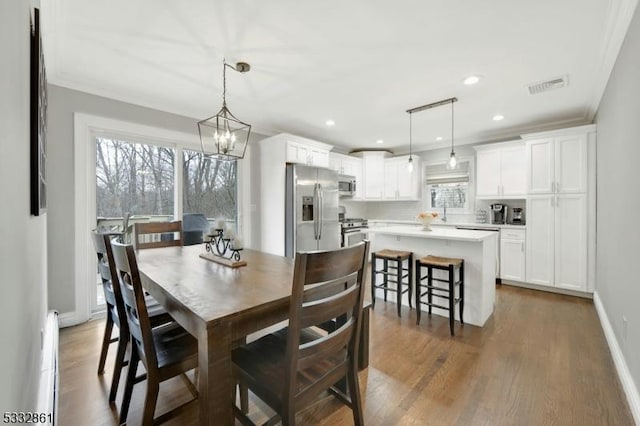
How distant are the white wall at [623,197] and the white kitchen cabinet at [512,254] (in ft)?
3.71

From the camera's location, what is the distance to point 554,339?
2572mm

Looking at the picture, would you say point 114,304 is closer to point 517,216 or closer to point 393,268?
point 393,268

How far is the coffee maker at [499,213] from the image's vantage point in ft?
15.4

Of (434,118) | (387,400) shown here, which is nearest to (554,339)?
(387,400)

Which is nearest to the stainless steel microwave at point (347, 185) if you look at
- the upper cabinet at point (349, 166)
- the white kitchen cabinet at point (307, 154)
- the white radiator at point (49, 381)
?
the upper cabinet at point (349, 166)

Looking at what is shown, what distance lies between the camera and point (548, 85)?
9.71ft

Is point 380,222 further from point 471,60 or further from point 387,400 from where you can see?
point 387,400

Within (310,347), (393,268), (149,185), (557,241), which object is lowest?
(393,268)

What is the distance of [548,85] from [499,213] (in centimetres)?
234

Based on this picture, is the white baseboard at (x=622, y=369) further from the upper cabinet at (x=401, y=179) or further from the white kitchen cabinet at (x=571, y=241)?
the upper cabinet at (x=401, y=179)

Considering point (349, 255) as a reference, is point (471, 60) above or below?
above

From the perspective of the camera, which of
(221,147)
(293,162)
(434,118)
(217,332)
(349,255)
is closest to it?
(217,332)

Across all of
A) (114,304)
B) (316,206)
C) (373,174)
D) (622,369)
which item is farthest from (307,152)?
(622,369)

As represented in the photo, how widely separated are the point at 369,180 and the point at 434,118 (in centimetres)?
228
